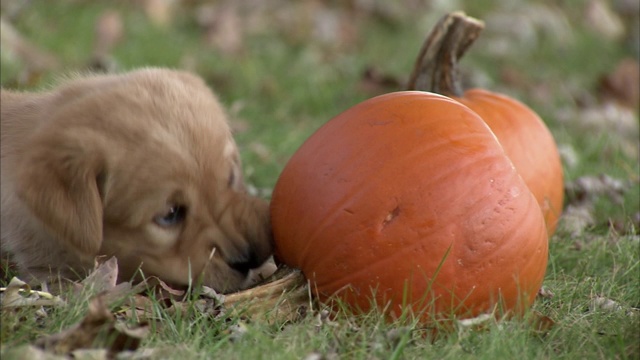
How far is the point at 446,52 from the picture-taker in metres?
4.68

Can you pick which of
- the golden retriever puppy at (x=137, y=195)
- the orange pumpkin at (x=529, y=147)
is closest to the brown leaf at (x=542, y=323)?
the orange pumpkin at (x=529, y=147)

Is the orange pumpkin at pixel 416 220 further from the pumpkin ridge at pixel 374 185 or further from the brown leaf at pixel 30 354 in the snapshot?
the brown leaf at pixel 30 354

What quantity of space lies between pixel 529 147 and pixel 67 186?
6.81 ft

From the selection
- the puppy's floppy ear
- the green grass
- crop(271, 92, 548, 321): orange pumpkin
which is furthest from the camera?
the puppy's floppy ear

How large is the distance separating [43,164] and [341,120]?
1.18 metres

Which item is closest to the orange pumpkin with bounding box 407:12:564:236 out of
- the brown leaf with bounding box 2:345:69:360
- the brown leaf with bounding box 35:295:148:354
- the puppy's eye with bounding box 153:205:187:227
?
the puppy's eye with bounding box 153:205:187:227

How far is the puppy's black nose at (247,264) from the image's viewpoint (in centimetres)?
359

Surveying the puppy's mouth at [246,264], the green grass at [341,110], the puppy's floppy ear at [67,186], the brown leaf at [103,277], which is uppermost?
the puppy's floppy ear at [67,186]

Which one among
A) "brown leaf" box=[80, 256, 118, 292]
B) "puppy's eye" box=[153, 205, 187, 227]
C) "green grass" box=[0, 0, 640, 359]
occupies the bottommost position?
"green grass" box=[0, 0, 640, 359]

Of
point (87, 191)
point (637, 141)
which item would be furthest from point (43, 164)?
point (637, 141)

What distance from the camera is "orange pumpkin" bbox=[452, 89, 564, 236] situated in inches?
161

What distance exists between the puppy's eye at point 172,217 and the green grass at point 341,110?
447 millimetres

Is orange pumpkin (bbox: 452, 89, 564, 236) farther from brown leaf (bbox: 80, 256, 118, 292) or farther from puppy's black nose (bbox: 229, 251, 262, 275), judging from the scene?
brown leaf (bbox: 80, 256, 118, 292)

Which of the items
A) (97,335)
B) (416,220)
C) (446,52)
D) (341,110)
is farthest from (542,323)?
(341,110)
